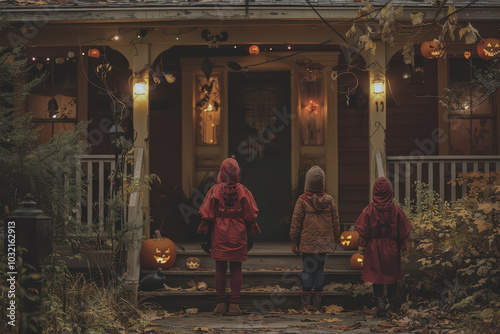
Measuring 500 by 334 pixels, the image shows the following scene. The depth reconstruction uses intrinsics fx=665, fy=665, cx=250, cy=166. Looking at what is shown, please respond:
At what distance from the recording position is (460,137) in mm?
11867

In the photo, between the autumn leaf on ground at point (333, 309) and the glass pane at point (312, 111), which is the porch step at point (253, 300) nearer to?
the autumn leaf on ground at point (333, 309)

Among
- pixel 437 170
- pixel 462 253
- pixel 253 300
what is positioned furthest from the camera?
pixel 437 170

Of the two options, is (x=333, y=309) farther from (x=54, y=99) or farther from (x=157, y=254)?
(x=54, y=99)

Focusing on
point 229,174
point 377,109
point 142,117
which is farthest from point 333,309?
point 142,117

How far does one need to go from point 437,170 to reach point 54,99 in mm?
6960

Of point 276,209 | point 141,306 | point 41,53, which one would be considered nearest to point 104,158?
point 141,306

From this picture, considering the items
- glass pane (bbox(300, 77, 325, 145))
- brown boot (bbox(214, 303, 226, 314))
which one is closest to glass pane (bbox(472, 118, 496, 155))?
glass pane (bbox(300, 77, 325, 145))

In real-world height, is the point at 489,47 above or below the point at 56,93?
above

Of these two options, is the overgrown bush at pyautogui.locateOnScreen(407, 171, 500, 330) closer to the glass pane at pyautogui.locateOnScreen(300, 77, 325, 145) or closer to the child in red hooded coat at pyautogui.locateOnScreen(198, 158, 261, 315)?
the child in red hooded coat at pyautogui.locateOnScreen(198, 158, 261, 315)

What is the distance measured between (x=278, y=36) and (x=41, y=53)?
4.13 m

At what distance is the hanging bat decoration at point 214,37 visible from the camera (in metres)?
9.65

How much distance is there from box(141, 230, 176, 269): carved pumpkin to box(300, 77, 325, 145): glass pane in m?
3.85

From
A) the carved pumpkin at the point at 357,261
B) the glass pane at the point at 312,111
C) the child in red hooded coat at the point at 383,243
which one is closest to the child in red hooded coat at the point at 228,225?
the child in red hooded coat at the point at 383,243

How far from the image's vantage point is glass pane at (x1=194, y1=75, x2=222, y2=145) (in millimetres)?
11906
